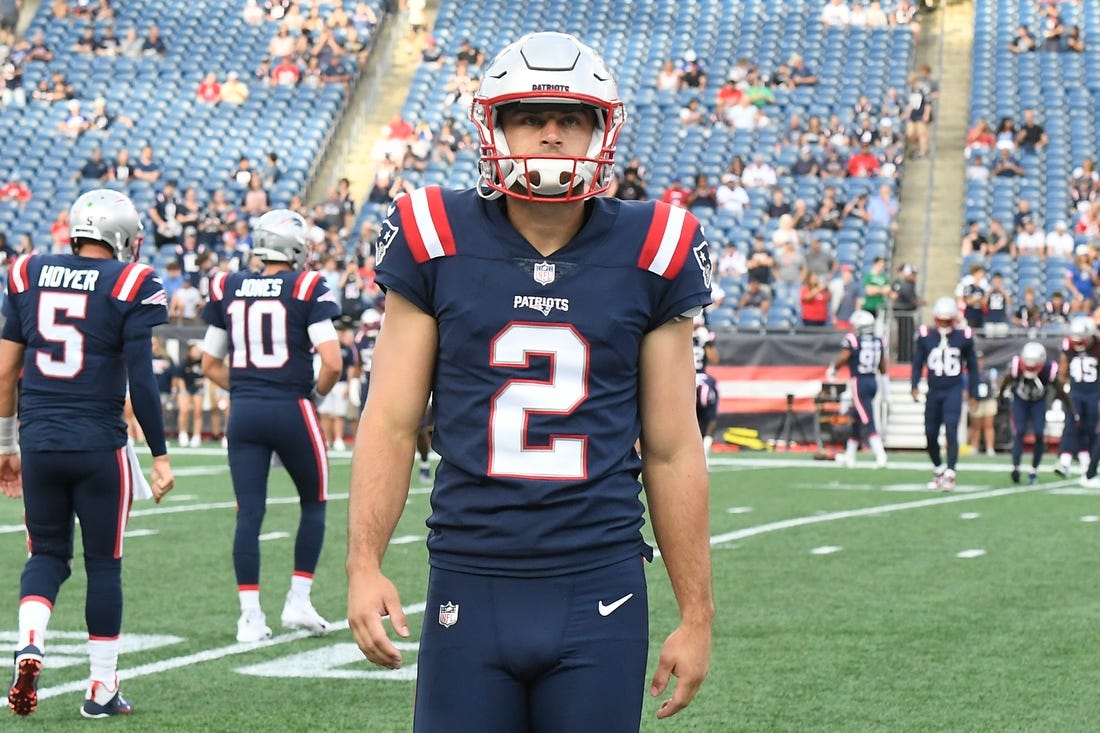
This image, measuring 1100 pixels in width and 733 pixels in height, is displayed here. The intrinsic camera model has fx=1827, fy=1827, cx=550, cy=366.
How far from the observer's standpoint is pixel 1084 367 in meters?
16.8

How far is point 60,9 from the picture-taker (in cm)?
3189

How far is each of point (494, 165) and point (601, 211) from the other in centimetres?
20

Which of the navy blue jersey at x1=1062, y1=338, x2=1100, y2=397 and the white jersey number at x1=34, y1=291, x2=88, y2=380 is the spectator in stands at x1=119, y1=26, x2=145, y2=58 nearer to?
the navy blue jersey at x1=1062, y1=338, x2=1100, y2=397

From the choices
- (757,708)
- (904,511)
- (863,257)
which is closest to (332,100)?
(863,257)

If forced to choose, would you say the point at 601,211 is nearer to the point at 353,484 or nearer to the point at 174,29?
the point at 353,484

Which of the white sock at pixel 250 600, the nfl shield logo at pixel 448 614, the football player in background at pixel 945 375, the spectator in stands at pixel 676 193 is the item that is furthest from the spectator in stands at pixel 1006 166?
the nfl shield logo at pixel 448 614

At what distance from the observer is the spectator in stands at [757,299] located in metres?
21.7

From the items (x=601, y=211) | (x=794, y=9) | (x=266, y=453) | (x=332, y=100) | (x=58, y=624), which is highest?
(x=794, y=9)

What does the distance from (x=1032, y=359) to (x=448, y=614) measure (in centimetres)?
1453

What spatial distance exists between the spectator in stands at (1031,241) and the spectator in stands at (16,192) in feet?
46.2

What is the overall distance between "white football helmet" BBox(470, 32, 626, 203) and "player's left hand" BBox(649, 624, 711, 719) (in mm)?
743

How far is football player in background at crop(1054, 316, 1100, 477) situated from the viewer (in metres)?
16.7

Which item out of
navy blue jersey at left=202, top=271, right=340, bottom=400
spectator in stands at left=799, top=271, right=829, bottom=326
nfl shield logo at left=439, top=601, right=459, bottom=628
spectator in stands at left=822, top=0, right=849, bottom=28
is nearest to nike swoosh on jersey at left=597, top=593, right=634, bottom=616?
nfl shield logo at left=439, top=601, right=459, bottom=628

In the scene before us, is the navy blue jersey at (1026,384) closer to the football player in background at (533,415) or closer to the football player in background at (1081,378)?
the football player in background at (1081,378)
